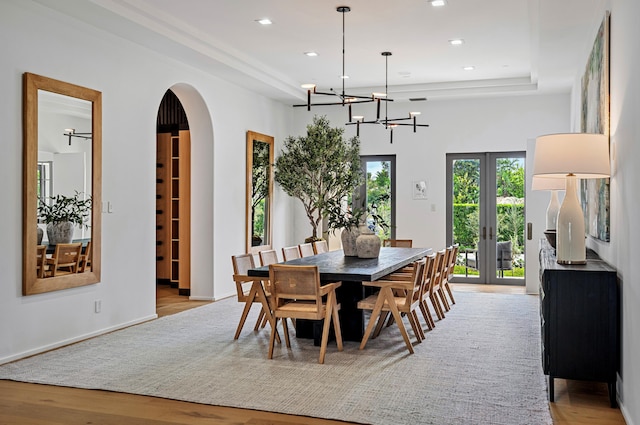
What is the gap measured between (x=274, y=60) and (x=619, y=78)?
16.5ft

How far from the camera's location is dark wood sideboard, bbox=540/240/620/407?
148 inches

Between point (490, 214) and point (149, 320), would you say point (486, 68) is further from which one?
point (149, 320)

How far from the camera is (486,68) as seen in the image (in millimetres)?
8586

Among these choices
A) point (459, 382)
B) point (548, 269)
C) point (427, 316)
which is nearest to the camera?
point (548, 269)

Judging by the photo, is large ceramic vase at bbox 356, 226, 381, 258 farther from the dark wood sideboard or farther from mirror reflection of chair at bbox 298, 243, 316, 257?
the dark wood sideboard

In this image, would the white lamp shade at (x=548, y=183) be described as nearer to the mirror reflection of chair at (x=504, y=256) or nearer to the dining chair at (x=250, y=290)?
the dining chair at (x=250, y=290)

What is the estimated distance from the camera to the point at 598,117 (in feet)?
16.1

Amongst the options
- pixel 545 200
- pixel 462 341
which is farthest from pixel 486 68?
pixel 462 341

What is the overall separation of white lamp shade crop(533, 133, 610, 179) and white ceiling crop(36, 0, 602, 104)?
151cm

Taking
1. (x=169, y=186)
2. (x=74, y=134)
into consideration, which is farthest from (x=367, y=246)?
(x=169, y=186)

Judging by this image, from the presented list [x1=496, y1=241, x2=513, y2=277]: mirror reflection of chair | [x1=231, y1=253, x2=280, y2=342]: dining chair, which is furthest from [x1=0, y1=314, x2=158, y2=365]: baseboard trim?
[x1=496, y1=241, x2=513, y2=277]: mirror reflection of chair

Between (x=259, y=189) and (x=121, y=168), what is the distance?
331cm

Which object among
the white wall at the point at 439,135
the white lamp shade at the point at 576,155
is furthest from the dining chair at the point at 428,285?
the white wall at the point at 439,135

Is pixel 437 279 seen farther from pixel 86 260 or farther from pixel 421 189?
pixel 421 189
